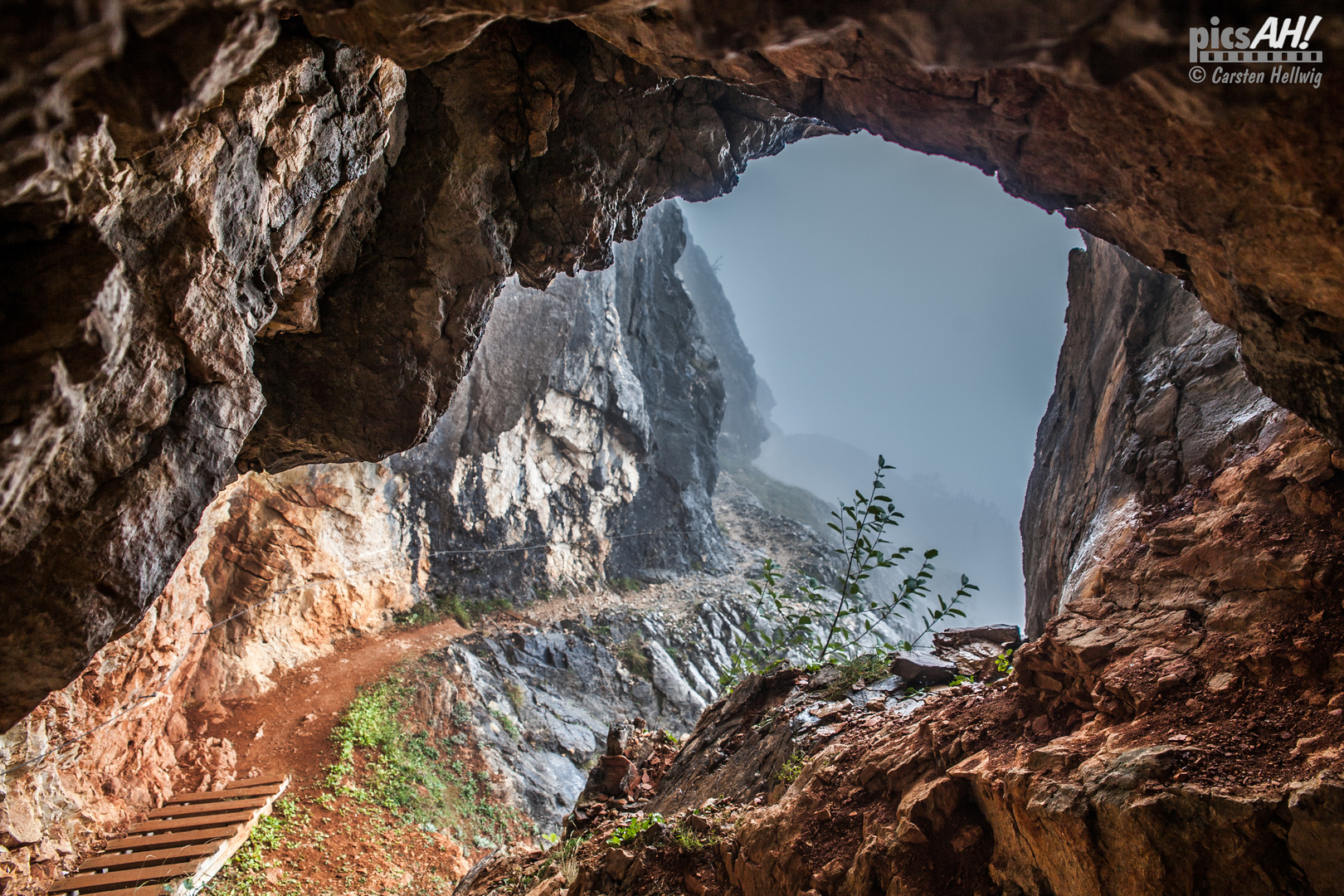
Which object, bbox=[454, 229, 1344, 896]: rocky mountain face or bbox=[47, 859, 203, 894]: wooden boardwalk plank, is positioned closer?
bbox=[454, 229, 1344, 896]: rocky mountain face

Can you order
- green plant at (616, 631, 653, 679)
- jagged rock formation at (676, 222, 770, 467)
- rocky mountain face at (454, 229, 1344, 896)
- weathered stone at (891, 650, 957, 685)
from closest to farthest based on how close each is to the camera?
rocky mountain face at (454, 229, 1344, 896), weathered stone at (891, 650, 957, 685), green plant at (616, 631, 653, 679), jagged rock formation at (676, 222, 770, 467)

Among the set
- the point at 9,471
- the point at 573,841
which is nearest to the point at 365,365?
the point at 9,471

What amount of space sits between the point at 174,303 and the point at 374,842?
8.47 meters

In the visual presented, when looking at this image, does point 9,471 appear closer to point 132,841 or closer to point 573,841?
point 573,841

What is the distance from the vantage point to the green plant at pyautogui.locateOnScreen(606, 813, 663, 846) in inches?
207

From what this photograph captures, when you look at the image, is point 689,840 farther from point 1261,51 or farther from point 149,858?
point 149,858

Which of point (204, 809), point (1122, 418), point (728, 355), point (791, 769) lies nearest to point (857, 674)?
point (791, 769)

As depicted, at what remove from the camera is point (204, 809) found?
25.6ft

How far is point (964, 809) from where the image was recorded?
A: 366 centimetres

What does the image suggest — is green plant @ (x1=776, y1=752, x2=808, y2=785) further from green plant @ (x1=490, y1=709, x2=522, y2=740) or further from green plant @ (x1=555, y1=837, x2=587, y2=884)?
green plant @ (x1=490, y1=709, x2=522, y2=740)

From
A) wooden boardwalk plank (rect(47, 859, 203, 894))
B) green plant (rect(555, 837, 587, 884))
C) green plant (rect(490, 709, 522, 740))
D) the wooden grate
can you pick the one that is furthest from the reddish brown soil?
green plant (rect(555, 837, 587, 884))

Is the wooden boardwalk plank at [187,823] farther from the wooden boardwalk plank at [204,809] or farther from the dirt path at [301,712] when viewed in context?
the dirt path at [301,712]

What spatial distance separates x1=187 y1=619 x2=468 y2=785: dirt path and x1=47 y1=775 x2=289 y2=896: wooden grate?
104cm

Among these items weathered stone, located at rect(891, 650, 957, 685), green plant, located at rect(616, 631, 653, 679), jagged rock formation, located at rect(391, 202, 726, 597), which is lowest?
weathered stone, located at rect(891, 650, 957, 685)
